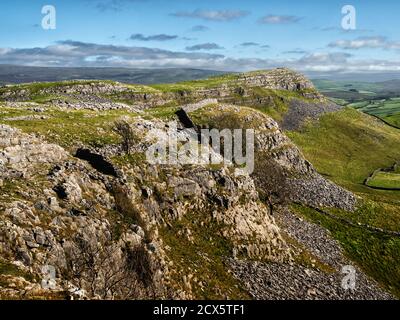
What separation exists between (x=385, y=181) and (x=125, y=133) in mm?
111688

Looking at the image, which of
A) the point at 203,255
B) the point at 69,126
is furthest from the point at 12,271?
the point at 69,126

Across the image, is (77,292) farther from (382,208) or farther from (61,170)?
(382,208)

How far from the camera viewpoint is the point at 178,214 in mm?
59875

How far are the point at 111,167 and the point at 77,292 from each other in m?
29.2

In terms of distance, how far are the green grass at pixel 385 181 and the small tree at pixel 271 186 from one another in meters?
54.7

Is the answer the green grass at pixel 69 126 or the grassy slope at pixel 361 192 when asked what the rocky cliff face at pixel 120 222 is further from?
the grassy slope at pixel 361 192

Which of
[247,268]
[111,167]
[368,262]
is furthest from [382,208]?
[111,167]

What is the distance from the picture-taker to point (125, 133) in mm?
66625

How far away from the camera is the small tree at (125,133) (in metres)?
64.8

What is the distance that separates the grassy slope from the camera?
260 ft

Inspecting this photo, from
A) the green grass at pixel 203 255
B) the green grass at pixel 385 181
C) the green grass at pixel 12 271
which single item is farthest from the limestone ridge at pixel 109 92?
the green grass at pixel 385 181

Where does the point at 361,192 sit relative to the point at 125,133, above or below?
below

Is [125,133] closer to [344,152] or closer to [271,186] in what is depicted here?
[271,186]
